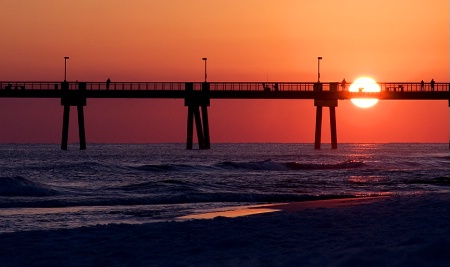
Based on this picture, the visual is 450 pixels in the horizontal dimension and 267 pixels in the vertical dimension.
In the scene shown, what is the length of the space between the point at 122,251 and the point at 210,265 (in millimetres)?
1593

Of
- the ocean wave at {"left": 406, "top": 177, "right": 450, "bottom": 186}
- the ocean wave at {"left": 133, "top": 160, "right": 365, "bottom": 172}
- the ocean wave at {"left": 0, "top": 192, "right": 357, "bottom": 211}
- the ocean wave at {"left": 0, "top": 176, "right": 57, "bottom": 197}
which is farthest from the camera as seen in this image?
the ocean wave at {"left": 133, "top": 160, "right": 365, "bottom": 172}

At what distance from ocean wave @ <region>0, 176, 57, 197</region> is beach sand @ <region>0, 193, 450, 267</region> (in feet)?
46.9

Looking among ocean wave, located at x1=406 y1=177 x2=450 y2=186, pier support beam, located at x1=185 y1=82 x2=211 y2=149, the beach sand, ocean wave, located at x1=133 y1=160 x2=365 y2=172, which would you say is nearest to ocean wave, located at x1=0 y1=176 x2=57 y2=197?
ocean wave, located at x1=406 y1=177 x2=450 y2=186

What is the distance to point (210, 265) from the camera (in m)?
9.27

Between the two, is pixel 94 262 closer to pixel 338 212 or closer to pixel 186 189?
pixel 338 212

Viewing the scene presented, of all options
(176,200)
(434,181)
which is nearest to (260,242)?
(176,200)

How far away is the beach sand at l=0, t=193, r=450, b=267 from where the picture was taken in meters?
9.05

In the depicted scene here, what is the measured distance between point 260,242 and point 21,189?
18.1 meters

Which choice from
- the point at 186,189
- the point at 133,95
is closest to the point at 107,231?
the point at 186,189

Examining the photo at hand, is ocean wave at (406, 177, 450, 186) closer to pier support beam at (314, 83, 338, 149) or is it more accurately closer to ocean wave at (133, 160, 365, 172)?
ocean wave at (133, 160, 365, 172)

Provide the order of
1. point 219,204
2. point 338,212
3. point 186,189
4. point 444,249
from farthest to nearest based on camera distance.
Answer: point 186,189
point 219,204
point 338,212
point 444,249

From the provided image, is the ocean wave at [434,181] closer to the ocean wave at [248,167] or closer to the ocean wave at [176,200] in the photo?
the ocean wave at [176,200]

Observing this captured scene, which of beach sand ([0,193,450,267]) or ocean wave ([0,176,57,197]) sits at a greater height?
beach sand ([0,193,450,267])

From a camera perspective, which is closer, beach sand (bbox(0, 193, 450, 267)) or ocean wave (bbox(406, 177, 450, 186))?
beach sand (bbox(0, 193, 450, 267))
